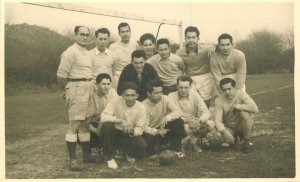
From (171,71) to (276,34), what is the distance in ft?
3.02

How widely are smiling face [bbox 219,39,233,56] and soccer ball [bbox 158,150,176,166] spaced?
0.89 m

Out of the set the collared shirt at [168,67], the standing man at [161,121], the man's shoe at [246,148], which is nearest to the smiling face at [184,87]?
the standing man at [161,121]

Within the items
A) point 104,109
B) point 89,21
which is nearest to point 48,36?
point 89,21

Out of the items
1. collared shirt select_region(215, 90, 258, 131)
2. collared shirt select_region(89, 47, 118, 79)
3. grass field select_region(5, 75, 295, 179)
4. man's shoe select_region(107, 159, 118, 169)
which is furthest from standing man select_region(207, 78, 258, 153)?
collared shirt select_region(89, 47, 118, 79)

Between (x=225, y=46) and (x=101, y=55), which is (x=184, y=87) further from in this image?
(x=101, y=55)

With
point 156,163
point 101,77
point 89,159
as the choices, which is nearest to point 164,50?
point 101,77

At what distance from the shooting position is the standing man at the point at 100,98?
286cm

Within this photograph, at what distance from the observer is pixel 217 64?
10.4ft

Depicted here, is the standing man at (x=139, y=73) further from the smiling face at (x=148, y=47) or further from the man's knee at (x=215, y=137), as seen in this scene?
the man's knee at (x=215, y=137)

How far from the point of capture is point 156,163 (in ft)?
9.18

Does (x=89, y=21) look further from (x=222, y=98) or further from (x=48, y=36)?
(x=222, y=98)

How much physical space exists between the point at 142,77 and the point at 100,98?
1.13ft

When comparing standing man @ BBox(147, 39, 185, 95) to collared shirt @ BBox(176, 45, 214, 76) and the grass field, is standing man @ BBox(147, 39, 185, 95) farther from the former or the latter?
Result: the grass field

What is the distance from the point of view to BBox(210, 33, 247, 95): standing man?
3084 mm
